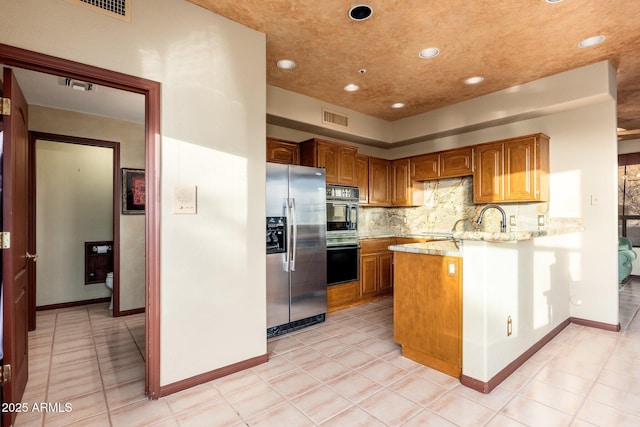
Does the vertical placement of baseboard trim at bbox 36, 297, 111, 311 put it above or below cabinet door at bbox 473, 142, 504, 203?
below

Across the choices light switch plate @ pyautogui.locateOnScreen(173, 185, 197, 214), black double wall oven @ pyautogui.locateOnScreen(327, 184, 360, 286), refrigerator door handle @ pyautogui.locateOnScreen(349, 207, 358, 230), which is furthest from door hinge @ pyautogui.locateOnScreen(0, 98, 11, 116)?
refrigerator door handle @ pyautogui.locateOnScreen(349, 207, 358, 230)

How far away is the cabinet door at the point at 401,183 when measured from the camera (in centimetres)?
533

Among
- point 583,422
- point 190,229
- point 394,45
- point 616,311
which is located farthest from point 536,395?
point 394,45

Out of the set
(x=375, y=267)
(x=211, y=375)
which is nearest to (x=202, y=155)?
(x=211, y=375)

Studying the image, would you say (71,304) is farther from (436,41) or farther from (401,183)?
(436,41)

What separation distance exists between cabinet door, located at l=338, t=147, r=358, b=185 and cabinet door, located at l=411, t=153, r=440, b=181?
3.71 feet

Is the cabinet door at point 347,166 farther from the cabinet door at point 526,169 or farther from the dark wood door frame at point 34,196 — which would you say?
the dark wood door frame at point 34,196

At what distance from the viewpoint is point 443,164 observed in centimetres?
483

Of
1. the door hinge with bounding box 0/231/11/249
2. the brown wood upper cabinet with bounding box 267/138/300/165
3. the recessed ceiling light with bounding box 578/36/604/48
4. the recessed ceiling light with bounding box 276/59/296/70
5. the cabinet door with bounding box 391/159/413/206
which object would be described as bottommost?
the door hinge with bounding box 0/231/11/249

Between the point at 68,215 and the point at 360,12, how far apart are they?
192 inches

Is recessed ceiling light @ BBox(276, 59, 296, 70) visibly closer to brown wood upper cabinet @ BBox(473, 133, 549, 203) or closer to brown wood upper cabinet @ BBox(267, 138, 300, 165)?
brown wood upper cabinet @ BBox(267, 138, 300, 165)

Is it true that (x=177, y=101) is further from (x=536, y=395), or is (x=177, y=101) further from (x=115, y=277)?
(x=536, y=395)

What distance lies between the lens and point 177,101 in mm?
2344

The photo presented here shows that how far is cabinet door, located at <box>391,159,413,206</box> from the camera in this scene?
5.33 metres
